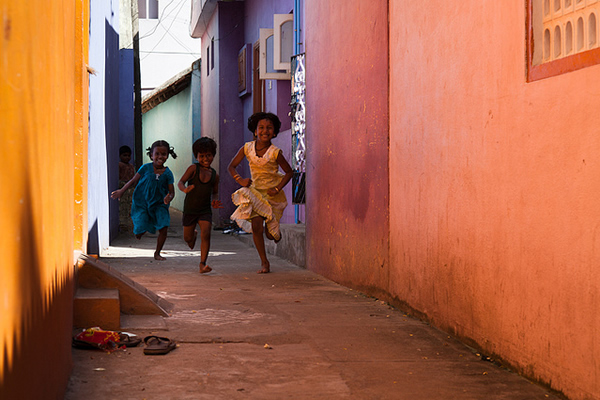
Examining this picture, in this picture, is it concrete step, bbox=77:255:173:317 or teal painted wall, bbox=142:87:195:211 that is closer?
concrete step, bbox=77:255:173:317

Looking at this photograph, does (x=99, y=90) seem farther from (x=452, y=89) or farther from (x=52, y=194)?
(x=52, y=194)

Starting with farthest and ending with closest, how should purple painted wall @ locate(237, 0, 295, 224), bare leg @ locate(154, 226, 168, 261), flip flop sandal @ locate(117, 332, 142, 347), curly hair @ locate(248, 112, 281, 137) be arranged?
purple painted wall @ locate(237, 0, 295, 224) → bare leg @ locate(154, 226, 168, 261) → curly hair @ locate(248, 112, 281, 137) → flip flop sandal @ locate(117, 332, 142, 347)

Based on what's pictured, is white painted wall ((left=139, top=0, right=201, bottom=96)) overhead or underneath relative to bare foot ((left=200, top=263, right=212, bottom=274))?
overhead

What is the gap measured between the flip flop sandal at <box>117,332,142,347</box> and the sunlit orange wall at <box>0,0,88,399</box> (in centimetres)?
73

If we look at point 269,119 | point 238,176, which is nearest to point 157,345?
point 238,176

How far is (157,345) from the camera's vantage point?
4082mm

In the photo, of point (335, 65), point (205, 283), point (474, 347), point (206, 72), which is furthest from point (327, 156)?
point (206, 72)

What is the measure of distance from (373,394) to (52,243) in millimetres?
1549

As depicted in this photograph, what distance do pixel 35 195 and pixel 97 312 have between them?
238 cm

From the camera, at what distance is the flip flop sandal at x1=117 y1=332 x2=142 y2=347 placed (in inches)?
164

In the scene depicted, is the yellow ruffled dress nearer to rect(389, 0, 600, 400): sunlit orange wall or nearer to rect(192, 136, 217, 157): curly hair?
rect(192, 136, 217, 157): curly hair

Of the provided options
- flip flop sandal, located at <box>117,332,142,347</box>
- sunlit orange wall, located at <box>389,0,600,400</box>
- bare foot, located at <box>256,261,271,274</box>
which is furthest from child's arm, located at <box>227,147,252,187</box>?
flip flop sandal, located at <box>117,332,142,347</box>

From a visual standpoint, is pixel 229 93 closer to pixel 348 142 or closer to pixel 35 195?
pixel 348 142

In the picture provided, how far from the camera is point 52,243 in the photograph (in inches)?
108
